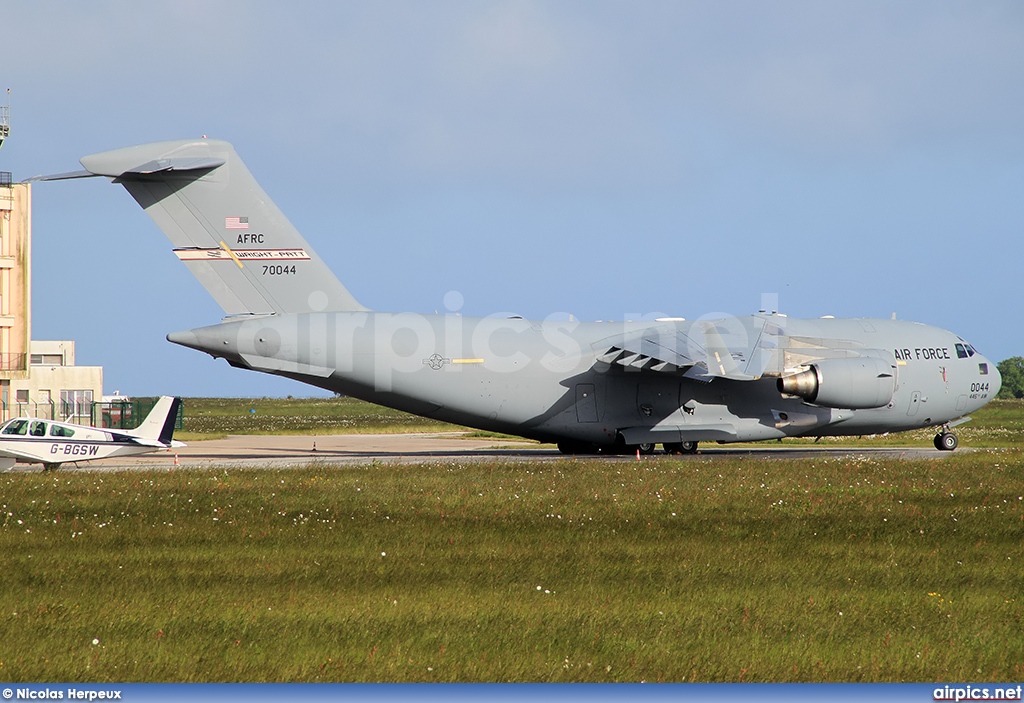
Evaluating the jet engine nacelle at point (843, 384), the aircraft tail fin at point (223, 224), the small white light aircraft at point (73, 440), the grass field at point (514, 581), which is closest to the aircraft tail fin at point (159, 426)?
the small white light aircraft at point (73, 440)

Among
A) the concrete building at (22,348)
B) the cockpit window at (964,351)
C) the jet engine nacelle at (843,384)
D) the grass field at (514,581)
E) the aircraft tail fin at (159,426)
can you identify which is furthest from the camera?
the concrete building at (22,348)

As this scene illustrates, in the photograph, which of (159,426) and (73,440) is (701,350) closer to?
(159,426)

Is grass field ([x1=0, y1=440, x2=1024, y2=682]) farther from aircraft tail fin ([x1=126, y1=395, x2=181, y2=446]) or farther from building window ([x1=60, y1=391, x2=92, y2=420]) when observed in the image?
building window ([x1=60, y1=391, x2=92, y2=420])

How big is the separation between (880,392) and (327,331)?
1395 cm

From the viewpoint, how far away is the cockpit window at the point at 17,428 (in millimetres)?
23516

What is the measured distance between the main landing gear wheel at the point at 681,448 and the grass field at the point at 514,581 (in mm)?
9757

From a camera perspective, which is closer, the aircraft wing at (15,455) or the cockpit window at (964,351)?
the aircraft wing at (15,455)

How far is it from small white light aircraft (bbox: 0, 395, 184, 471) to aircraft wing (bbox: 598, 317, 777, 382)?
35.4 feet

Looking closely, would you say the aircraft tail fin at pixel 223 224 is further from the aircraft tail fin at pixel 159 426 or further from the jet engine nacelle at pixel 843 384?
the jet engine nacelle at pixel 843 384

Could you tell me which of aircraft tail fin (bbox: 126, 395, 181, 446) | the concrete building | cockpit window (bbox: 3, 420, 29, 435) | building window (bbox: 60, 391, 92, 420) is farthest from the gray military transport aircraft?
the concrete building

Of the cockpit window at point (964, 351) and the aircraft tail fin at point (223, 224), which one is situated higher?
the aircraft tail fin at point (223, 224)

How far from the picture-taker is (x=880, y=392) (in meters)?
26.6

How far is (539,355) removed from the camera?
1029 inches

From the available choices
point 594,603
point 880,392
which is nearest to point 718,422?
point 880,392
